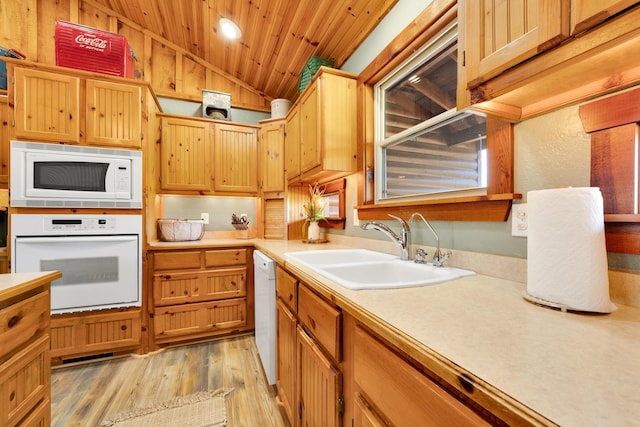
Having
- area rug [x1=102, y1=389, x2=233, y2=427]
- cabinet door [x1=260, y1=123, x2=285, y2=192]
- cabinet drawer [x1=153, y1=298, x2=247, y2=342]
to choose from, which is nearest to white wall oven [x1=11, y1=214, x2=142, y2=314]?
cabinet drawer [x1=153, y1=298, x2=247, y2=342]

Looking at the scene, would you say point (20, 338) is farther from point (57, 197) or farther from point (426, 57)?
point (426, 57)

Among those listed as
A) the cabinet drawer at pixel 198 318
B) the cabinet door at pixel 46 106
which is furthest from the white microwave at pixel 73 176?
the cabinet drawer at pixel 198 318

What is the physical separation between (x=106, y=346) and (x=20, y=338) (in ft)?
4.71

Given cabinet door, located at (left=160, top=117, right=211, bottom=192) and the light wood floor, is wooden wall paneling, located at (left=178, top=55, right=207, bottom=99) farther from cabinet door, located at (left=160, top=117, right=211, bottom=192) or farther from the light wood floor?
the light wood floor

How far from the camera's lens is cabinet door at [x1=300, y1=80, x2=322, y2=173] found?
6.35 feet

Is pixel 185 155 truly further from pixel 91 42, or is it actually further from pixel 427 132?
pixel 427 132

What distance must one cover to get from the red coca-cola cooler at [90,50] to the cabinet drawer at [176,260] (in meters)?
1.54

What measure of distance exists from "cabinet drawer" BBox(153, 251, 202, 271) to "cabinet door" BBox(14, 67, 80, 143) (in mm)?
1095

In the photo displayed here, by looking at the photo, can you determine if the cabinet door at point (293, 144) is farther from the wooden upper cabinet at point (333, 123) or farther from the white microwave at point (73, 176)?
the white microwave at point (73, 176)

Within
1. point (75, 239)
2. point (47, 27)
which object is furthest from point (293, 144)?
point (47, 27)

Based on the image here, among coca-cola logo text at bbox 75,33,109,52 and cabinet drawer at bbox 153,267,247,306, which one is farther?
cabinet drawer at bbox 153,267,247,306

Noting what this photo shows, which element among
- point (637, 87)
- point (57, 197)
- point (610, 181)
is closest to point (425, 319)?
point (610, 181)

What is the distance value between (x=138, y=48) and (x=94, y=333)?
2817mm

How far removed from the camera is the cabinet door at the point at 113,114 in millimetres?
2094
